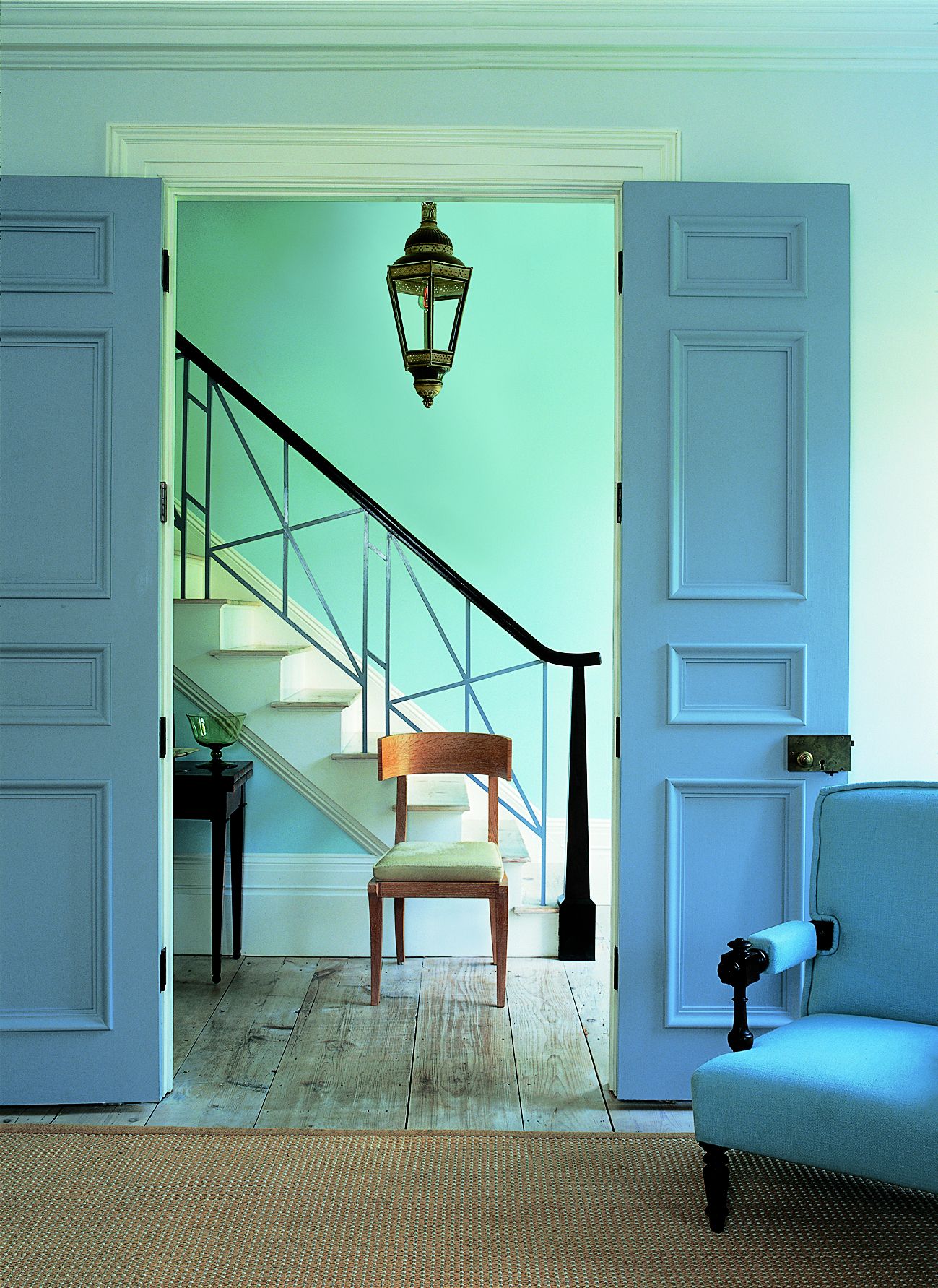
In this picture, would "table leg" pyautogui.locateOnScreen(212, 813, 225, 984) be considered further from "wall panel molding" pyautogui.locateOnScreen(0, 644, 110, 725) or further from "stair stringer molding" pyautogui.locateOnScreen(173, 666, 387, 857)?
"wall panel molding" pyautogui.locateOnScreen(0, 644, 110, 725)

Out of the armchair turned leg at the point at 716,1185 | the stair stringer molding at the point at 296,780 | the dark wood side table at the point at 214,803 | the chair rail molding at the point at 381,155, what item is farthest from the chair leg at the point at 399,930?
the chair rail molding at the point at 381,155

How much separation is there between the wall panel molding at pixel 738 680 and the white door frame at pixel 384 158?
0.31 meters

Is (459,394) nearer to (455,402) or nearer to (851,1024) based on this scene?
(455,402)

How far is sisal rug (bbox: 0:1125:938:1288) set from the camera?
2.06m

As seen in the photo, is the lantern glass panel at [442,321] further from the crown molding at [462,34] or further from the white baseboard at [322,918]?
the white baseboard at [322,918]

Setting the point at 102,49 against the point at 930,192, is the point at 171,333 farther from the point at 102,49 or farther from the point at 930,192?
the point at 930,192

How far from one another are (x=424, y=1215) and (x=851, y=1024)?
3.37ft

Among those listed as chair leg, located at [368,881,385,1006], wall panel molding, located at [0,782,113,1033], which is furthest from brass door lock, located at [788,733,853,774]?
wall panel molding, located at [0,782,113,1033]

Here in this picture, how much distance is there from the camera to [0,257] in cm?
275

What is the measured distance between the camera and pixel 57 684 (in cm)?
278

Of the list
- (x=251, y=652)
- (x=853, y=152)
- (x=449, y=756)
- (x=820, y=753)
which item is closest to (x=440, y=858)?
(x=449, y=756)

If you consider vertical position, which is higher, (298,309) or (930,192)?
(298,309)

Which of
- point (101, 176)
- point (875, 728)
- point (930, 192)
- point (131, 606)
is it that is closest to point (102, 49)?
point (101, 176)

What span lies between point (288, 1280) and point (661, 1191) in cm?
86
